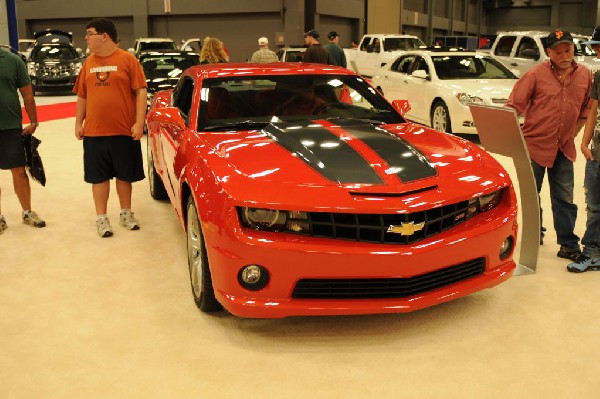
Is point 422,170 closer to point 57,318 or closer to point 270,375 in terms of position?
point 270,375

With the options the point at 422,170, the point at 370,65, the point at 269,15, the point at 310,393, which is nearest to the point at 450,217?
the point at 422,170

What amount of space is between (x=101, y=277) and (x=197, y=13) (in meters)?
24.5

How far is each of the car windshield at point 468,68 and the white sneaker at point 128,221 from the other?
6.09m

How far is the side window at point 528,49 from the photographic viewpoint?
41.8 ft

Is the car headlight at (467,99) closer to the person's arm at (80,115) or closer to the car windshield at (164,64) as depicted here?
the car windshield at (164,64)

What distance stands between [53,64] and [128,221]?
1273cm

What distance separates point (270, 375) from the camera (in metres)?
3.06

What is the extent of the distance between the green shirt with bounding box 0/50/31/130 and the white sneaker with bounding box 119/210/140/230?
1108 millimetres

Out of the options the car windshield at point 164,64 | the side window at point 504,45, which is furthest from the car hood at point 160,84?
the side window at point 504,45

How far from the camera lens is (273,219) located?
3.18 m

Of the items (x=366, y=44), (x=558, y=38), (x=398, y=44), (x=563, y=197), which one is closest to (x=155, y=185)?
(x=563, y=197)

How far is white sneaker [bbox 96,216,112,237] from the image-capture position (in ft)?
17.3

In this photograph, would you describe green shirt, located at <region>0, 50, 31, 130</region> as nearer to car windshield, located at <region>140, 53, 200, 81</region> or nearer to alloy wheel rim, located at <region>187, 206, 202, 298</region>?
alloy wheel rim, located at <region>187, 206, 202, 298</region>

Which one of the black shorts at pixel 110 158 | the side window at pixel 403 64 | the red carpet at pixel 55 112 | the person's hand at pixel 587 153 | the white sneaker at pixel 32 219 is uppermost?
the side window at pixel 403 64
